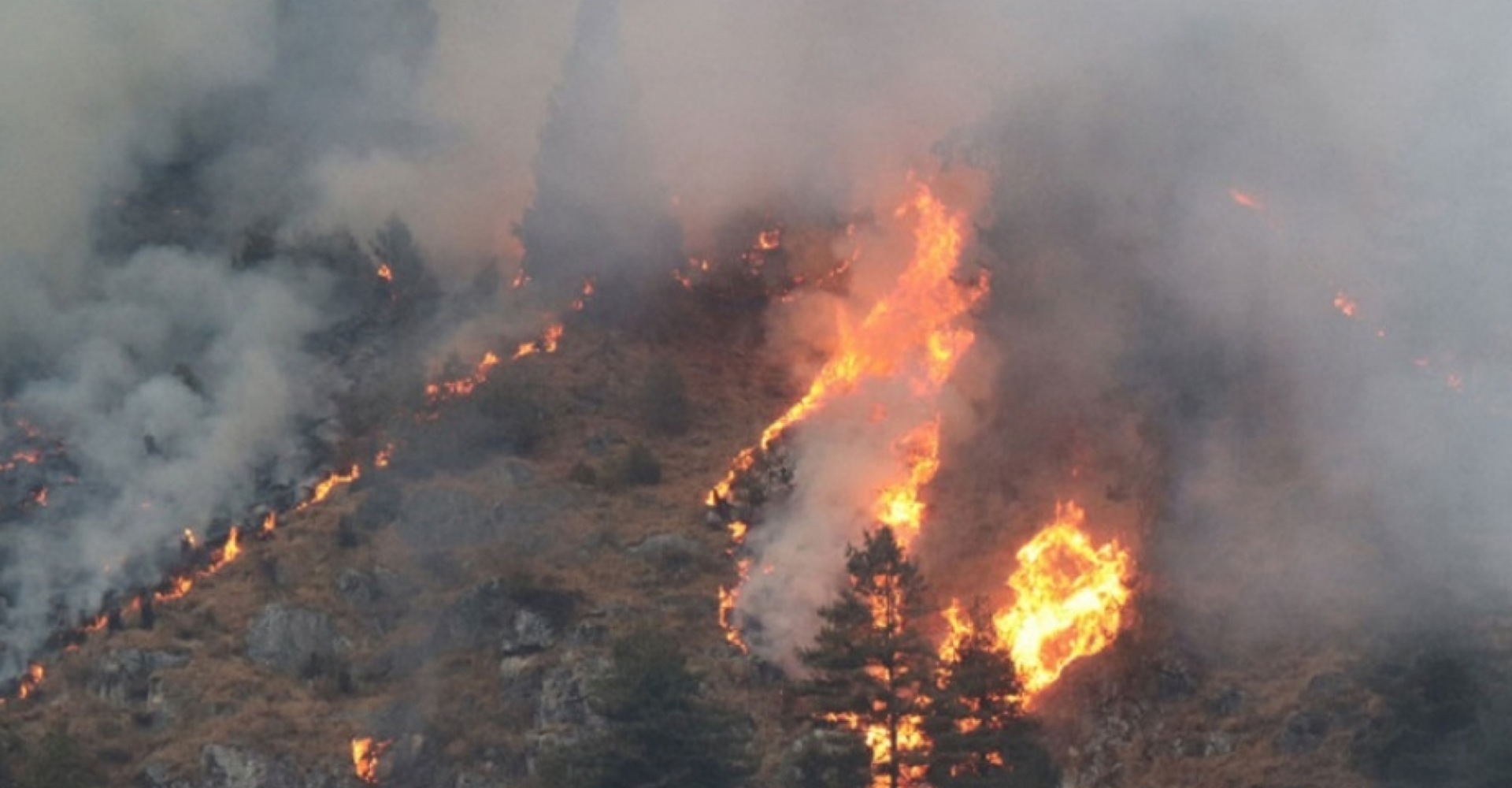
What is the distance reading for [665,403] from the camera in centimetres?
7488

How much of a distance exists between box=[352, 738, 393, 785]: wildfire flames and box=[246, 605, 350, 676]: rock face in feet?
14.6

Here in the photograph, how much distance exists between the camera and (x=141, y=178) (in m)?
94.0

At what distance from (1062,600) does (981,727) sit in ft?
34.9

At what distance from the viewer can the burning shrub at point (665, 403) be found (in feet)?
245

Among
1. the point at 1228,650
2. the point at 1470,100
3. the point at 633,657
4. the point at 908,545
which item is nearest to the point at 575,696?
the point at 633,657

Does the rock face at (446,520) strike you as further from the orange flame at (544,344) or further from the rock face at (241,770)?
the rock face at (241,770)

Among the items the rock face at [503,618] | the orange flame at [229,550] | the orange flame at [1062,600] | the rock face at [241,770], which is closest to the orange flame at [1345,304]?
the orange flame at [1062,600]

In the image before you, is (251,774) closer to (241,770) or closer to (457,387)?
(241,770)

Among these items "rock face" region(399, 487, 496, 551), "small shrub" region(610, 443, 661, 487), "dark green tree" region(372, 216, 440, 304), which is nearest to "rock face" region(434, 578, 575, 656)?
"rock face" region(399, 487, 496, 551)

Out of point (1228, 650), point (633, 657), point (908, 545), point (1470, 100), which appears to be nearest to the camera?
point (633, 657)

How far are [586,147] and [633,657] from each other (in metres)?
36.9

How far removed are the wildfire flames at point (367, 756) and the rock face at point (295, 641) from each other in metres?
4.46

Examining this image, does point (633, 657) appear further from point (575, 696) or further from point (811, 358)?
point (811, 358)

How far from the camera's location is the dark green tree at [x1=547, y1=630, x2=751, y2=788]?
5347cm
